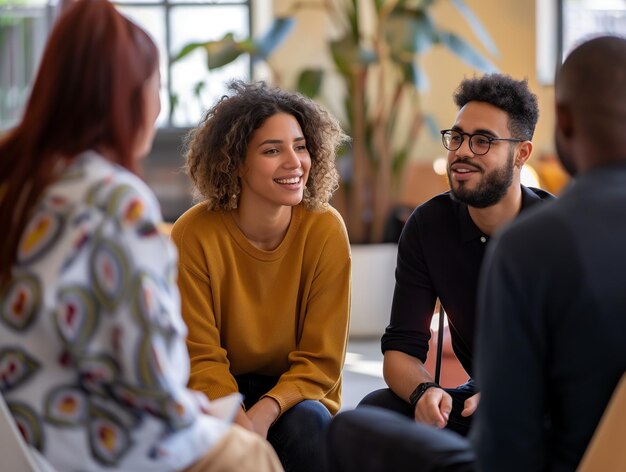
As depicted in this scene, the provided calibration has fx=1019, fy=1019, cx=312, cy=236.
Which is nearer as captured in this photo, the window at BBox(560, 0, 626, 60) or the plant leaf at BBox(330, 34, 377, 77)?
the plant leaf at BBox(330, 34, 377, 77)

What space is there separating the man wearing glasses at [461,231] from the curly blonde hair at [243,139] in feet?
0.95

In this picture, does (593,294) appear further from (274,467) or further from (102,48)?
(102,48)

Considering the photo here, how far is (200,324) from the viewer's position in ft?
8.27

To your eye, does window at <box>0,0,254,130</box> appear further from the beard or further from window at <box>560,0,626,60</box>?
the beard

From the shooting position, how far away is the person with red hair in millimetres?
1443

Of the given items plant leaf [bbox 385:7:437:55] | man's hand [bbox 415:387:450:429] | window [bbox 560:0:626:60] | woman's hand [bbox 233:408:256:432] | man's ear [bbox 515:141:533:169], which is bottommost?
woman's hand [bbox 233:408:256:432]

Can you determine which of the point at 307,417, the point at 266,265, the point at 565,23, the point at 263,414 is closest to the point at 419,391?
the point at 307,417

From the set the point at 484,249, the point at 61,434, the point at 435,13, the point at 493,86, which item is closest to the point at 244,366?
the point at 484,249

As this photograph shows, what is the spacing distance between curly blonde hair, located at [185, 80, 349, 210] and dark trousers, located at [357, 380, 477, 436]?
520 mm

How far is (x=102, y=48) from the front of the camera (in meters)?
1.53

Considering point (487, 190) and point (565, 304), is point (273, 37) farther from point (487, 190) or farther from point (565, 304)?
point (565, 304)

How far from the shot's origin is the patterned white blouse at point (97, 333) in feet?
4.73

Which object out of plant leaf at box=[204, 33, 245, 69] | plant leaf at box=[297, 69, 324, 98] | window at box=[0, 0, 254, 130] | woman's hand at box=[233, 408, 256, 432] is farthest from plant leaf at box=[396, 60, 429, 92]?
woman's hand at box=[233, 408, 256, 432]

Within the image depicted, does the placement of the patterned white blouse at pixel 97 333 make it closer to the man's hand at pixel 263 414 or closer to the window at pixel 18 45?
the man's hand at pixel 263 414
